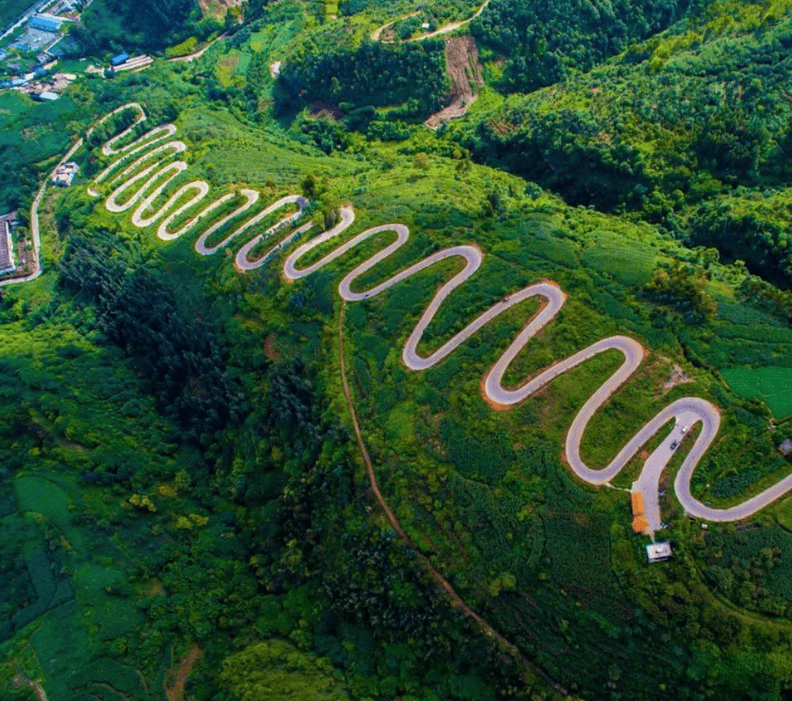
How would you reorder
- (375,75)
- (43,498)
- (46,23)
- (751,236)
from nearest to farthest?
(43,498) < (751,236) < (375,75) < (46,23)

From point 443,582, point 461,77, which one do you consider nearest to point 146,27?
point 461,77

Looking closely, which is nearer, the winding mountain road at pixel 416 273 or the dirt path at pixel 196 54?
the winding mountain road at pixel 416 273

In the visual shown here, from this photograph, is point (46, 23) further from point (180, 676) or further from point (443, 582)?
point (443, 582)

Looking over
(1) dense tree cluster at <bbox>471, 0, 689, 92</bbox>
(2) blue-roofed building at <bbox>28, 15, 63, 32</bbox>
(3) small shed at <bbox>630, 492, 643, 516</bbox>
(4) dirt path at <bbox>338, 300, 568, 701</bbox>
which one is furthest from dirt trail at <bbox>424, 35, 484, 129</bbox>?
(2) blue-roofed building at <bbox>28, 15, 63, 32</bbox>

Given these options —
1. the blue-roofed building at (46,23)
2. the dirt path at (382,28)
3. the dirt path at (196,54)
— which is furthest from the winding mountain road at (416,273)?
the blue-roofed building at (46,23)

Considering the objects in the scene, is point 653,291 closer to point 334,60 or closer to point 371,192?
point 371,192

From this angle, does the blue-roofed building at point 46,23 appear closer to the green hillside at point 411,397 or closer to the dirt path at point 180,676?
the green hillside at point 411,397

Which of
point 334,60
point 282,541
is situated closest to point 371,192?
point 334,60
